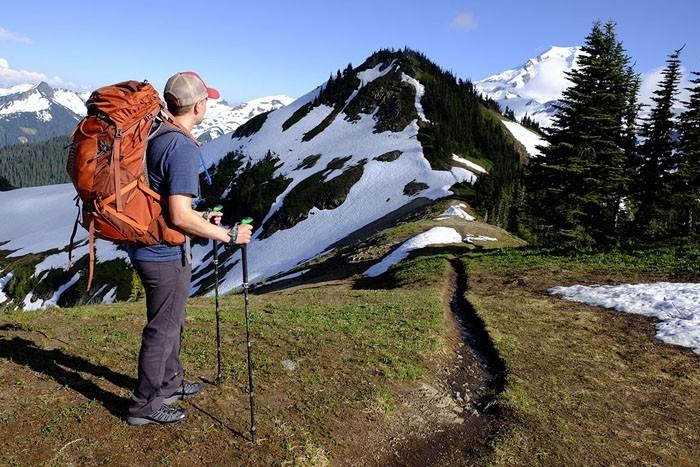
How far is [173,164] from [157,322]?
2.09 m

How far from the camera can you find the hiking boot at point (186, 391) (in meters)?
6.91

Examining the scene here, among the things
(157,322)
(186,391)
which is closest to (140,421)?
(186,391)

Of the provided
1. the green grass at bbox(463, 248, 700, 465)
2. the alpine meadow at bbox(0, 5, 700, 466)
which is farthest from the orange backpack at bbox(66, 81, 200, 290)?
the green grass at bbox(463, 248, 700, 465)

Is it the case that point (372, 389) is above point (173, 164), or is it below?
below

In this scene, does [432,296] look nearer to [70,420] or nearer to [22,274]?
[70,420]

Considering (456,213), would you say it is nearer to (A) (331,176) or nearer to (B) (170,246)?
(A) (331,176)

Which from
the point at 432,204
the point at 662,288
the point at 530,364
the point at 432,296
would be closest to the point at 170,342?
the point at 530,364

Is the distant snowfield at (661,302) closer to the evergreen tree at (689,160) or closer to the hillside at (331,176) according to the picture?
the evergreen tree at (689,160)

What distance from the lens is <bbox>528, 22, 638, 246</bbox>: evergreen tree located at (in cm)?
3200

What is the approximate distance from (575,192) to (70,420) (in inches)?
1324

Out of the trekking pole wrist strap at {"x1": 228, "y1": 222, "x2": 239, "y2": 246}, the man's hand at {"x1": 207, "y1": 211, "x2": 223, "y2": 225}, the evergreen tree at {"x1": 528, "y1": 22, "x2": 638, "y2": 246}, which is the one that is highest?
the evergreen tree at {"x1": 528, "y1": 22, "x2": 638, "y2": 246}

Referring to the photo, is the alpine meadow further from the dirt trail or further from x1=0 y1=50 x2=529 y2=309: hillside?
x1=0 y1=50 x2=529 y2=309: hillside

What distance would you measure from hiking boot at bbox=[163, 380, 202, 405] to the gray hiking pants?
0.62 metres

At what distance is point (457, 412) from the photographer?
880 centimetres
